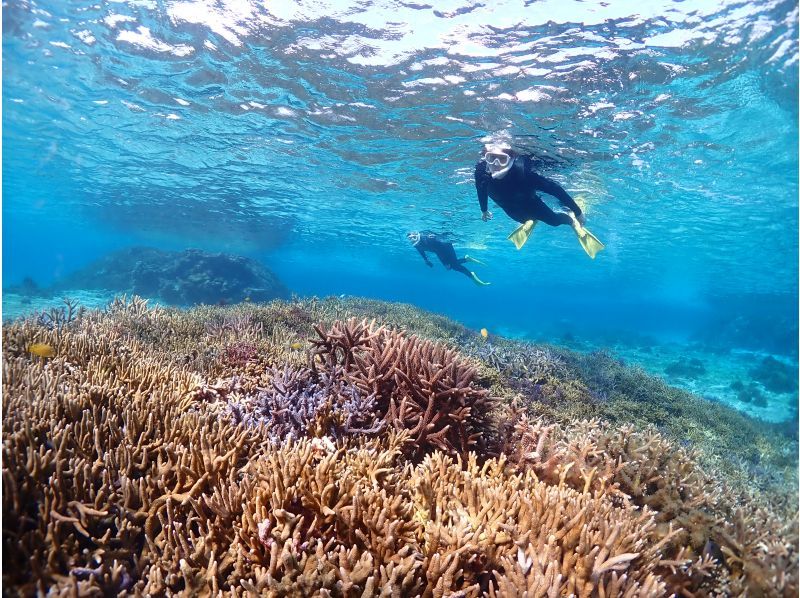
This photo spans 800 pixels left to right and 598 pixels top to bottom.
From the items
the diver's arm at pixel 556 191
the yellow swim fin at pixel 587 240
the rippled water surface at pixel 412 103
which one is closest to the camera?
the diver's arm at pixel 556 191

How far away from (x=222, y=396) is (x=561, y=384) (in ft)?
23.9

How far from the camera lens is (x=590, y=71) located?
37.0 ft

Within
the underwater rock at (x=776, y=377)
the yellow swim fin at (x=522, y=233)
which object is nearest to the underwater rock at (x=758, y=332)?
the underwater rock at (x=776, y=377)

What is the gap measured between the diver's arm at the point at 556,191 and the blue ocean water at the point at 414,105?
3.83 metres

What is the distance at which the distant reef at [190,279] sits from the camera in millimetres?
27312

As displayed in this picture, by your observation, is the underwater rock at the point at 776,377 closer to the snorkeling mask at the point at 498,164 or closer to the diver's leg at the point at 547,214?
the diver's leg at the point at 547,214

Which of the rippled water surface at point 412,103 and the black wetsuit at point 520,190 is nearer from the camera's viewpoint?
the black wetsuit at point 520,190

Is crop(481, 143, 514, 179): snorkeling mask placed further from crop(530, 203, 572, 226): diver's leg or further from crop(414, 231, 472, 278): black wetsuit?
crop(414, 231, 472, 278): black wetsuit

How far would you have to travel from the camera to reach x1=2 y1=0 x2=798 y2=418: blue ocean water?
10195 mm

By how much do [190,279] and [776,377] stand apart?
121 ft

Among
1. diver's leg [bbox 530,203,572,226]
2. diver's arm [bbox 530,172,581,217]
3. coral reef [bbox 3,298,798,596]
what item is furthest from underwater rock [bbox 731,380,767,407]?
coral reef [bbox 3,298,798,596]

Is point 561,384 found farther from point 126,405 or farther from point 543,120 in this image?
point 543,120

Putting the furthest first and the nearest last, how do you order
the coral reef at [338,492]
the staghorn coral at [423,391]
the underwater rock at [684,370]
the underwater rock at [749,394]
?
the underwater rock at [684,370], the underwater rock at [749,394], the staghorn coral at [423,391], the coral reef at [338,492]

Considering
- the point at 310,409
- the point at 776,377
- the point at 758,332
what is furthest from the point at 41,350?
the point at 758,332
